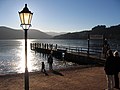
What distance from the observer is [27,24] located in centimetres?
734

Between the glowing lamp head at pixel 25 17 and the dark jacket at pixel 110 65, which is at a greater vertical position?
the glowing lamp head at pixel 25 17

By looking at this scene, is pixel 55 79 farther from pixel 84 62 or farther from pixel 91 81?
pixel 84 62

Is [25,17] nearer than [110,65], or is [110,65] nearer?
[25,17]

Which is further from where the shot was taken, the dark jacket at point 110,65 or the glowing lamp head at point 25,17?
the dark jacket at point 110,65

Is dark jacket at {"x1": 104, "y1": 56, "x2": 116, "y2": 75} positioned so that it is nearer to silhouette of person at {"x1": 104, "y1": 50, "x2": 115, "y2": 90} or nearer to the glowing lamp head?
silhouette of person at {"x1": 104, "y1": 50, "x2": 115, "y2": 90}

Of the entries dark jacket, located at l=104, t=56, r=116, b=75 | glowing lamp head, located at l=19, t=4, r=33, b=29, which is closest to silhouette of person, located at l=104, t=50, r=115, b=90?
dark jacket, located at l=104, t=56, r=116, b=75

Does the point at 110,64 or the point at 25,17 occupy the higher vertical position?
the point at 25,17

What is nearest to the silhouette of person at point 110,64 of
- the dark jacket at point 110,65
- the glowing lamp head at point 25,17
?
the dark jacket at point 110,65

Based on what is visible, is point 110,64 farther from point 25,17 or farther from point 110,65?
point 25,17

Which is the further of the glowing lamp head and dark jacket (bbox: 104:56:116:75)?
dark jacket (bbox: 104:56:116:75)

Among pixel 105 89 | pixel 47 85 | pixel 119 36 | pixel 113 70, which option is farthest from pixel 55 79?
pixel 119 36

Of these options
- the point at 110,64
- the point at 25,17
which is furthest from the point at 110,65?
the point at 25,17

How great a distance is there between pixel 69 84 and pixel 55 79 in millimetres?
1678

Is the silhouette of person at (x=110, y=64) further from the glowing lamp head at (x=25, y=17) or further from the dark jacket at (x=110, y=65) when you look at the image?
the glowing lamp head at (x=25, y=17)
